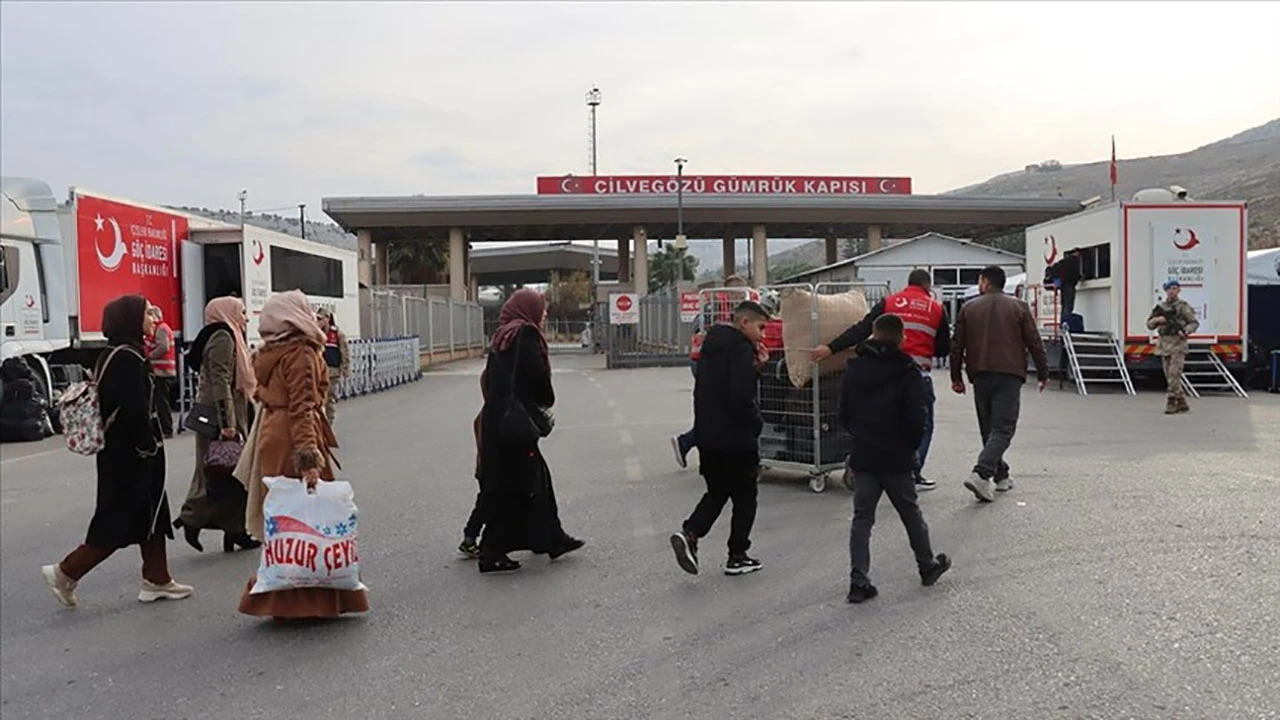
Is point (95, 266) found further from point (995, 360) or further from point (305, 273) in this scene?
point (995, 360)

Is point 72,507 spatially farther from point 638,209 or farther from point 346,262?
point 638,209

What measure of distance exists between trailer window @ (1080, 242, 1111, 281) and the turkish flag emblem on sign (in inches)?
645

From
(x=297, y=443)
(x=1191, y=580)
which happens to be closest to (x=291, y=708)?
(x=297, y=443)

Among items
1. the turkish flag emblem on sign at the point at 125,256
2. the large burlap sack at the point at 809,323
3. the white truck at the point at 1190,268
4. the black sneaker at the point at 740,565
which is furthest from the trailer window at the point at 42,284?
the white truck at the point at 1190,268

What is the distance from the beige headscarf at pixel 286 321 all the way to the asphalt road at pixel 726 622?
5.23 ft

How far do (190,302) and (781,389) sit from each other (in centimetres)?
1377

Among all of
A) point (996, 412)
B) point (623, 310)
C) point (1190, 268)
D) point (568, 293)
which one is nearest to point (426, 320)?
point (623, 310)

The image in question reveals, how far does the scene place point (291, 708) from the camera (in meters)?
4.65

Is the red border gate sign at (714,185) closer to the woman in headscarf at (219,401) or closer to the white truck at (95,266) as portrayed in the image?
the white truck at (95,266)

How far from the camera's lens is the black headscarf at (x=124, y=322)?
6.11 m

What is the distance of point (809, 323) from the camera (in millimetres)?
8969

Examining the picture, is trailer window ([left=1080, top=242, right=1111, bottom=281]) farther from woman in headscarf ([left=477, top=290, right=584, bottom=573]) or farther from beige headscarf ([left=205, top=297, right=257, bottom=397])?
beige headscarf ([left=205, top=297, right=257, bottom=397])

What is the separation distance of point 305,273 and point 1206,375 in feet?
59.3

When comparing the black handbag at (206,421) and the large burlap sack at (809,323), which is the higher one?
the large burlap sack at (809,323)
